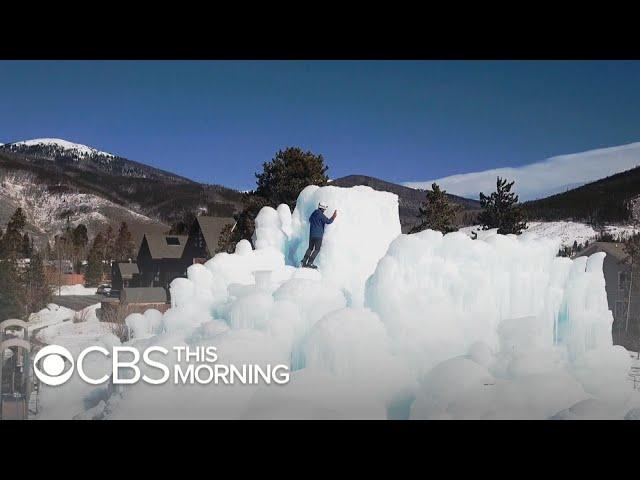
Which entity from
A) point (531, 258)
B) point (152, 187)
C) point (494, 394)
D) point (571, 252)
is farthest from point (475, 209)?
point (152, 187)

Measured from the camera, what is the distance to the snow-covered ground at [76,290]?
14.0 meters

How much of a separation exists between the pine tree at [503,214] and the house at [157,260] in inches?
367

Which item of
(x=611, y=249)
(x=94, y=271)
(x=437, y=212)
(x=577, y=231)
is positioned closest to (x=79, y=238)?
(x=94, y=271)

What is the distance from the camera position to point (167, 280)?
55.3ft

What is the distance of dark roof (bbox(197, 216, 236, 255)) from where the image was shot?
1434 cm

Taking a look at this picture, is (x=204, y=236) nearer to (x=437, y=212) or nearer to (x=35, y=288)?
(x=35, y=288)

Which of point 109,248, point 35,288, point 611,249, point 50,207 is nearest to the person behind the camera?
point 611,249

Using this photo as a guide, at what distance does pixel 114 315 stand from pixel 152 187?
10278 mm

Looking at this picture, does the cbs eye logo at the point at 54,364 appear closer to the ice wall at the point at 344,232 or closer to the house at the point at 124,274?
the ice wall at the point at 344,232

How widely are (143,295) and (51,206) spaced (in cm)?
815

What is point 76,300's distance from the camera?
1295 cm

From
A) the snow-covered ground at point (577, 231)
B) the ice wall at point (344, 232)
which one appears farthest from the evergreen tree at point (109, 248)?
the snow-covered ground at point (577, 231)

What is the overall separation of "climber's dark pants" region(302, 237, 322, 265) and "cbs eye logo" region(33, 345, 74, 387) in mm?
2833

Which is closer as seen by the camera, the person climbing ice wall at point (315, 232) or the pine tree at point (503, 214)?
the person climbing ice wall at point (315, 232)
